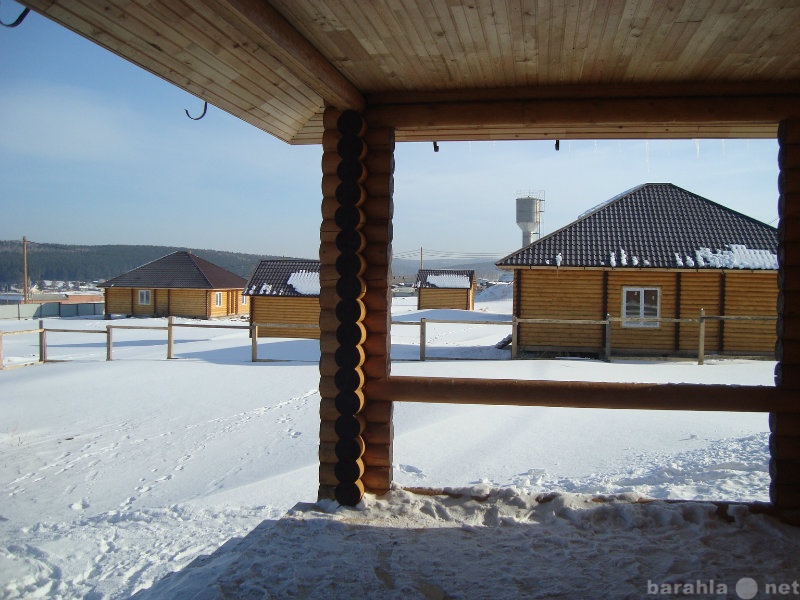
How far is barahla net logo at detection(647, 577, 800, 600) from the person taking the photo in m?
2.98

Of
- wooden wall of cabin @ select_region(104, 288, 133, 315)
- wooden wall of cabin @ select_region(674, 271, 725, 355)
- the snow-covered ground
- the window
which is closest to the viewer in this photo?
the snow-covered ground

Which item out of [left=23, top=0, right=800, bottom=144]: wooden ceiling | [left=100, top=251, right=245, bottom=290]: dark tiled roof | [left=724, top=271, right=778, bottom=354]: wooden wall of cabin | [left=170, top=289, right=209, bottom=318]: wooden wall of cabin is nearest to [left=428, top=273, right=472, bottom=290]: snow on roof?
[left=100, top=251, right=245, bottom=290]: dark tiled roof

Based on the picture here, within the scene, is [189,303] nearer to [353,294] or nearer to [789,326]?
[353,294]

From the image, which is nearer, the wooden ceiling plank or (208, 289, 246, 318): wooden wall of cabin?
the wooden ceiling plank

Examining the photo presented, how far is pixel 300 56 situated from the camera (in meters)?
3.16

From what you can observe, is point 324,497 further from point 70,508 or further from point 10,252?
point 10,252

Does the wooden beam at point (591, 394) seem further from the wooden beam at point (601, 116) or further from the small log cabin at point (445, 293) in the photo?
the small log cabin at point (445, 293)

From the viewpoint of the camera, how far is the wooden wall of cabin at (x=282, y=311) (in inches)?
909

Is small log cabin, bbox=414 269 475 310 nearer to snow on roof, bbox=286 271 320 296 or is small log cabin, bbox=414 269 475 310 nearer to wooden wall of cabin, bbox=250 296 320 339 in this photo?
snow on roof, bbox=286 271 320 296

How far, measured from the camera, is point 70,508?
5.71 m

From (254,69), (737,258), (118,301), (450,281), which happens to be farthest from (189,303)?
(254,69)

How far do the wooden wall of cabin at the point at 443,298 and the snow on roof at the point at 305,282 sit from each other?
13.7 meters

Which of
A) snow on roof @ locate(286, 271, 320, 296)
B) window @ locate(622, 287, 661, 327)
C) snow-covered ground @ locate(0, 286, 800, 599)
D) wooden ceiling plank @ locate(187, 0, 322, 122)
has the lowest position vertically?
snow-covered ground @ locate(0, 286, 800, 599)

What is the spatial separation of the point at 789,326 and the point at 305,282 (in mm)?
20913
